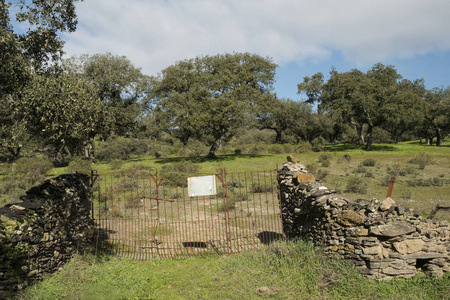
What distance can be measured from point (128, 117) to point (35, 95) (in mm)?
27787

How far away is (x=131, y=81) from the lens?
35.9m

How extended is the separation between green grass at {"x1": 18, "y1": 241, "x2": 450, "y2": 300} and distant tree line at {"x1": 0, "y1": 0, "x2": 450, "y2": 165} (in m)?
3.89

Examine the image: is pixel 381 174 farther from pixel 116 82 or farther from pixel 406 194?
pixel 116 82

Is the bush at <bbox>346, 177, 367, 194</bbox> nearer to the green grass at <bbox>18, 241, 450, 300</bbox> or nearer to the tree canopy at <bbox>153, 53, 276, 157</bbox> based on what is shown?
the green grass at <bbox>18, 241, 450, 300</bbox>

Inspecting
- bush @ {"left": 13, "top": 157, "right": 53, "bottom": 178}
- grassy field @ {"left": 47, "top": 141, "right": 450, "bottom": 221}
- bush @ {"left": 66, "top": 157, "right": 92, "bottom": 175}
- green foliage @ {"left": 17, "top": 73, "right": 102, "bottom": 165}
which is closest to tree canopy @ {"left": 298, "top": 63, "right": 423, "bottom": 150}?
grassy field @ {"left": 47, "top": 141, "right": 450, "bottom": 221}

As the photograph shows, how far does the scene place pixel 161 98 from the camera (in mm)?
39219

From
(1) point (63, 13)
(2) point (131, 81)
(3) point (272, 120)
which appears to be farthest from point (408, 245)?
(3) point (272, 120)

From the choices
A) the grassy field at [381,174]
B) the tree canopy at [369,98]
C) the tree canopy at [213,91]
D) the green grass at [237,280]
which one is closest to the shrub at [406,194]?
the grassy field at [381,174]

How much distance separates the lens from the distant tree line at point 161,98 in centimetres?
834

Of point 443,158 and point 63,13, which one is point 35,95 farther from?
point 443,158

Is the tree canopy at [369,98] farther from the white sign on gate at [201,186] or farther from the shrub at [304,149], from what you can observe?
the white sign on gate at [201,186]

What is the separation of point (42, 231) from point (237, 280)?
4.60 meters

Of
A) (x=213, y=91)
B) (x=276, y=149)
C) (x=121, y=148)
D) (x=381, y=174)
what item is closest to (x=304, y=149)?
(x=276, y=149)

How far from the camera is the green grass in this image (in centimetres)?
618
